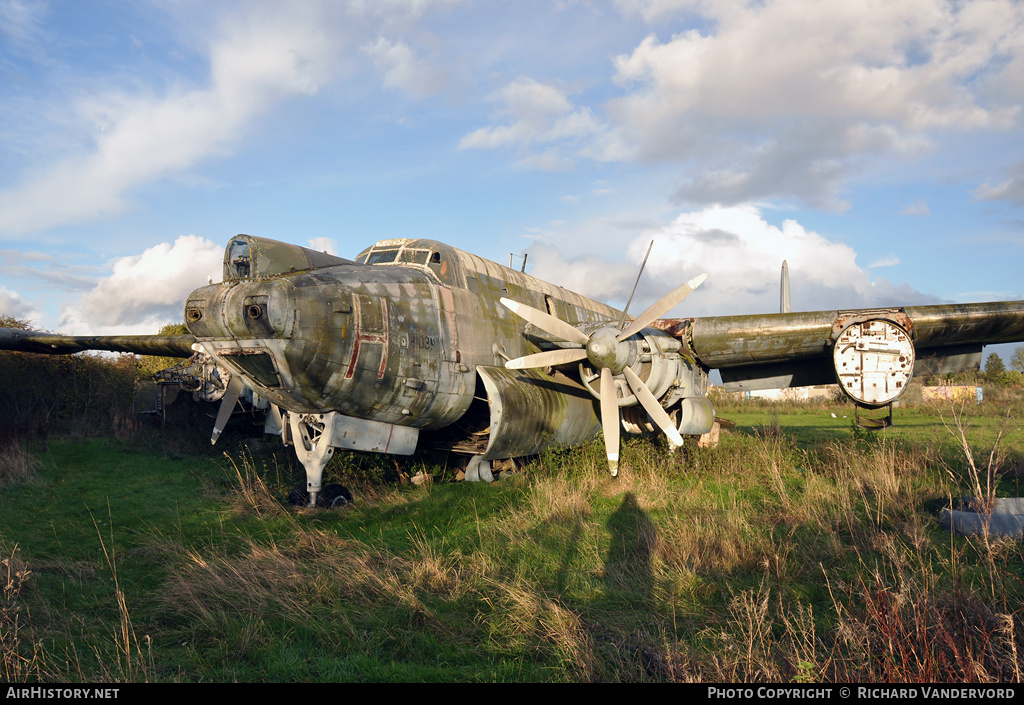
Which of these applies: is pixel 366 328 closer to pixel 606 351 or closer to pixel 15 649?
pixel 606 351

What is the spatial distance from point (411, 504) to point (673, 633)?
633cm

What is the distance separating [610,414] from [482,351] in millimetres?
2885

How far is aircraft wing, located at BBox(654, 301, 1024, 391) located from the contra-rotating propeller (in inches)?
107

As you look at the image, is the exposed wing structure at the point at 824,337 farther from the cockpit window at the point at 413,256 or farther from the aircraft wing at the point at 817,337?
the cockpit window at the point at 413,256

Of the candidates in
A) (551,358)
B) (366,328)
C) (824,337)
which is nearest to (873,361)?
(824,337)

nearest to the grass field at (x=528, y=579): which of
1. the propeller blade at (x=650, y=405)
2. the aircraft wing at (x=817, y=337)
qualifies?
the propeller blade at (x=650, y=405)

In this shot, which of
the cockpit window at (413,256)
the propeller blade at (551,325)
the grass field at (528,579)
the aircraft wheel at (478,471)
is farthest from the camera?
Answer: the aircraft wheel at (478,471)

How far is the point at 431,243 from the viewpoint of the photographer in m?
11.5

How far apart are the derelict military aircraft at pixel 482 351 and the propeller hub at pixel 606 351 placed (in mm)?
34

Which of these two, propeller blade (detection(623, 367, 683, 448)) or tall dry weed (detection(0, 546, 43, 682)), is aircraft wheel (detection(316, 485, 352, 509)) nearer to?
tall dry weed (detection(0, 546, 43, 682))

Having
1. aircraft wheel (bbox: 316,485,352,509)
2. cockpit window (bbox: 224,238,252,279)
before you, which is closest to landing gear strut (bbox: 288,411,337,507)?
aircraft wheel (bbox: 316,485,352,509)

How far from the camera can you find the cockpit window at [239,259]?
39.9ft

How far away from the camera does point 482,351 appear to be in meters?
11.3

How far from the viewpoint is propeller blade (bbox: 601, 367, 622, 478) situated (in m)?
10.8
